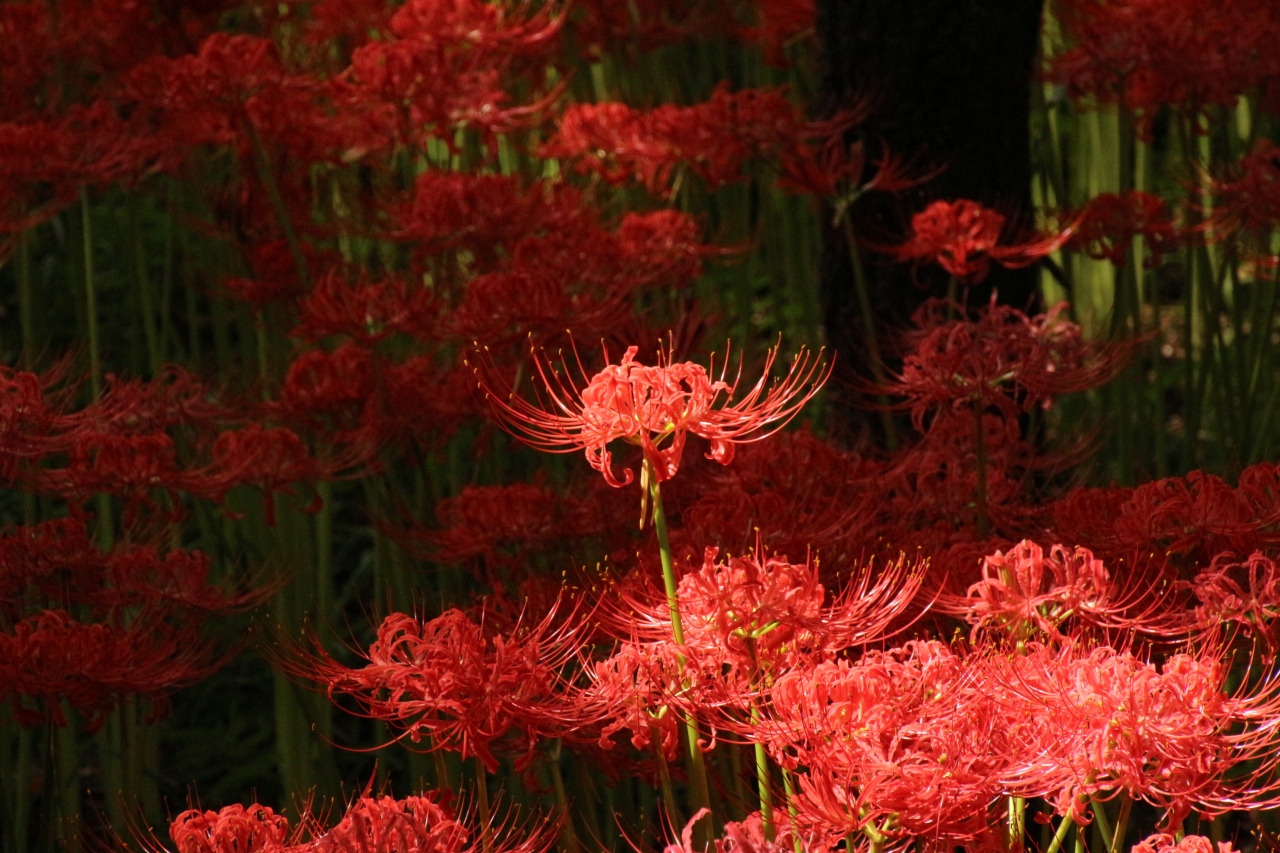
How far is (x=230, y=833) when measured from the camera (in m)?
1.59

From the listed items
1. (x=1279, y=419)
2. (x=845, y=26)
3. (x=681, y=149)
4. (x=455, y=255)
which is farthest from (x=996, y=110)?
(x=455, y=255)

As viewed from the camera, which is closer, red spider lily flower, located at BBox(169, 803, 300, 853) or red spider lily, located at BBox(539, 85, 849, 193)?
red spider lily flower, located at BBox(169, 803, 300, 853)

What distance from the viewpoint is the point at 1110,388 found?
145 inches

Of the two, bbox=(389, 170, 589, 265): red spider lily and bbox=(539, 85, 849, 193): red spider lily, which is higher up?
bbox=(539, 85, 849, 193): red spider lily

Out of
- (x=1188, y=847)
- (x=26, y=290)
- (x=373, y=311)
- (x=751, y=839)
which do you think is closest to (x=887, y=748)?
(x=751, y=839)

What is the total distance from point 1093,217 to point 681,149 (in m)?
0.82

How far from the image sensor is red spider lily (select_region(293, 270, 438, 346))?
2.80 m

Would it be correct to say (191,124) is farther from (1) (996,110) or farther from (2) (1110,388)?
(2) (1110,388)

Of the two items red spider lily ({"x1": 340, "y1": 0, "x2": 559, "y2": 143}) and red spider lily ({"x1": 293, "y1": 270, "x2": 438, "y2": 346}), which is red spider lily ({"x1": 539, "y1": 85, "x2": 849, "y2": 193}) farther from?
red spider lily ({"x1": 293, "y1": 270, "x2": 438, "y2": 346})

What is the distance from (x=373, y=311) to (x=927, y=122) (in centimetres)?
128

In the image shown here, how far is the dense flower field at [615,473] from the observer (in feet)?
5.26

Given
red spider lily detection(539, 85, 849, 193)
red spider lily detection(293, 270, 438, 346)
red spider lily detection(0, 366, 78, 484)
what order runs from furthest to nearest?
red spider lily detection(539, 85, 849, 193) < red spider lily detection(293, 270, 438, 346) < red spider lily detection(0, 366, 78, 484)

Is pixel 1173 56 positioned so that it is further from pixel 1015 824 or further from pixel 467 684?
pixel 467 684

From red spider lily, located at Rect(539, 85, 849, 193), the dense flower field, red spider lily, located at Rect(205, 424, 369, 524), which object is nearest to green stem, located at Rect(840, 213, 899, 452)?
the dense flower field
